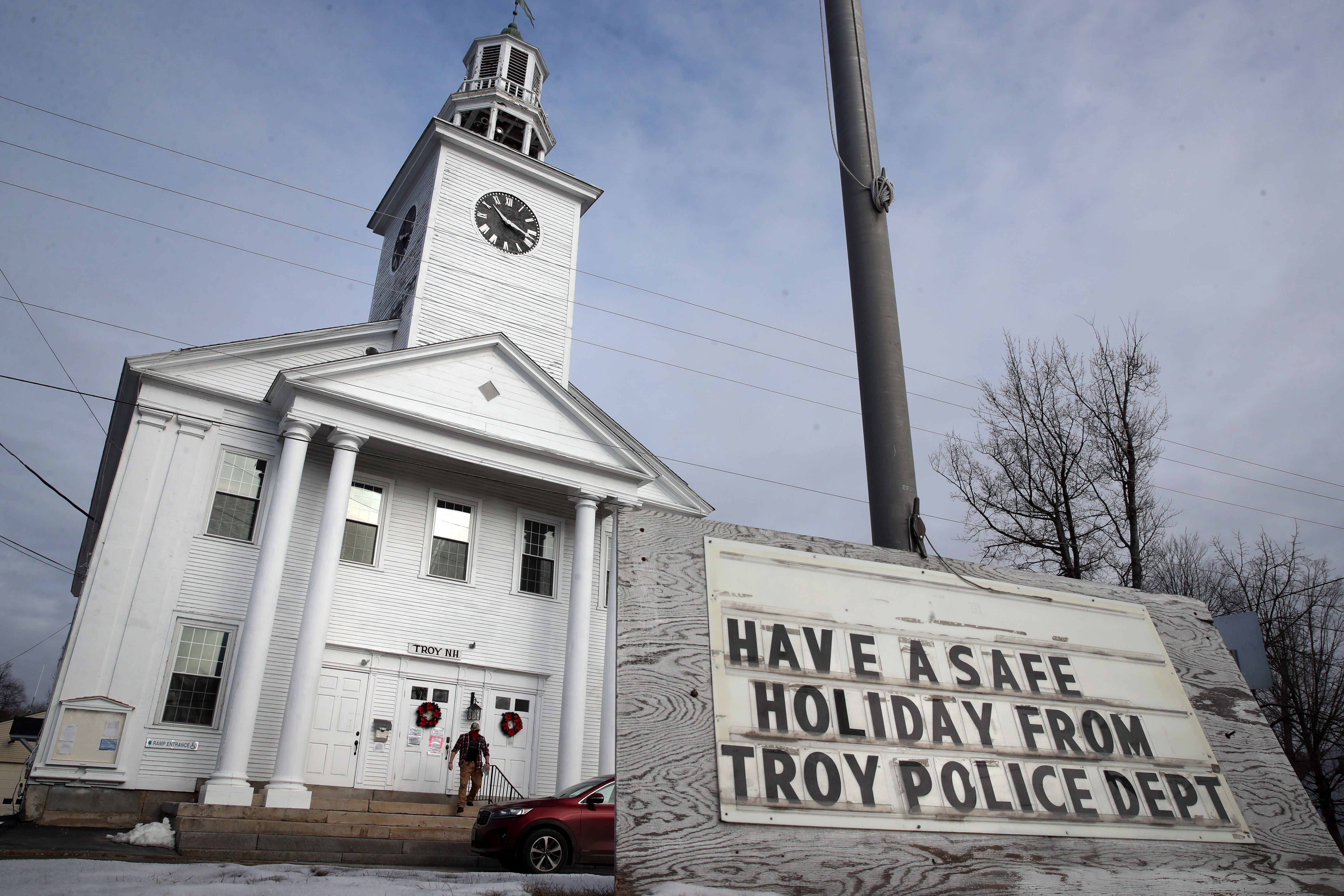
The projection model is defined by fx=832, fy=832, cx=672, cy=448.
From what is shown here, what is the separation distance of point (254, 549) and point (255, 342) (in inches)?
164

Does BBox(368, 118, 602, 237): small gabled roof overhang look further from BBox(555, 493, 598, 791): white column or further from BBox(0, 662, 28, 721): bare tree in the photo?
BBox(0, 662, 28, 721): bare tree

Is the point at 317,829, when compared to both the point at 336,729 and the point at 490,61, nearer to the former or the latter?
the point at 336,729

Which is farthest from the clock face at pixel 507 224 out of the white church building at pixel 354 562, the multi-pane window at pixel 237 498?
the multi-pane window at pixel 237 498

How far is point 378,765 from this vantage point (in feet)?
49.3

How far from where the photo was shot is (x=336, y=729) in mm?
14805

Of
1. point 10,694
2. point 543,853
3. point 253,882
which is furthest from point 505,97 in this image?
point 10,694

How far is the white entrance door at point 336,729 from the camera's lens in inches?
569

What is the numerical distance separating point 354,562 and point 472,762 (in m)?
4.46

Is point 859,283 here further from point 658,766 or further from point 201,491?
point 201,491

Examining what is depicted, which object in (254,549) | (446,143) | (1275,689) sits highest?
(446,143)

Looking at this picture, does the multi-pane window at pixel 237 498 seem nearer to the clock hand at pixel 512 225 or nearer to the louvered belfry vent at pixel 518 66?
the clock hand at pixel 512 225

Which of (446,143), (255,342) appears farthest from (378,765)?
(446,143)

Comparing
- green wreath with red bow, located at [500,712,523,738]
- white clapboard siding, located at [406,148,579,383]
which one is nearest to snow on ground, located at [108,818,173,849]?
green wreath with red bow, located at [500,712,523,738]

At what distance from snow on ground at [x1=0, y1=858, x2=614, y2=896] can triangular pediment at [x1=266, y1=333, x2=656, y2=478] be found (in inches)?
442
